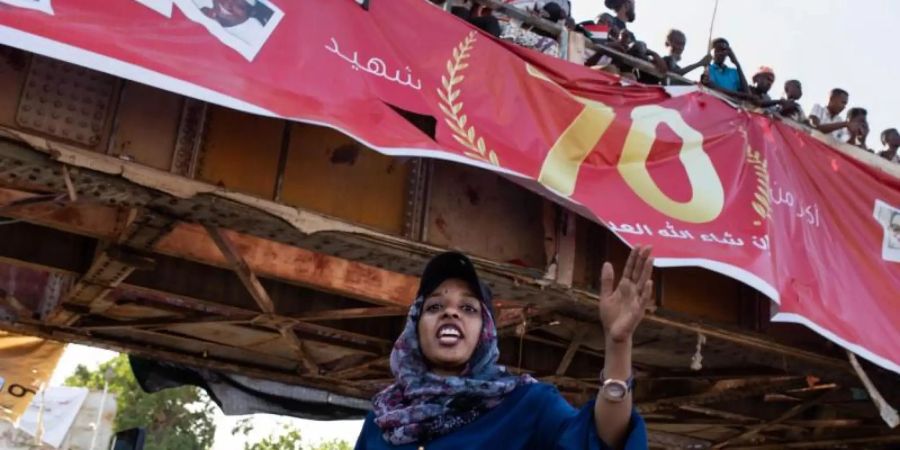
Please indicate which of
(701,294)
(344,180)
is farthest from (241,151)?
(701,294)

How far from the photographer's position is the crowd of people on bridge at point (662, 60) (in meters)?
8.32

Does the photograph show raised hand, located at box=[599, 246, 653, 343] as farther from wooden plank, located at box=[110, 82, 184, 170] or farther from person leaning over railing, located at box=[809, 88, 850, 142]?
person leaning over railing, located at box=[809, 88, 850, 142]

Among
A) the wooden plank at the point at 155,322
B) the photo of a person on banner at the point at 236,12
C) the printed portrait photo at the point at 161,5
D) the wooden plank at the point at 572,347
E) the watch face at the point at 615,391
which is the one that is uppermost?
the photo of a person on banner at the point at 236,12

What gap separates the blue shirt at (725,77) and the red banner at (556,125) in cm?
131

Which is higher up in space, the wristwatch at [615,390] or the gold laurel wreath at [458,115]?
the gold laurel wreath at [458,115]

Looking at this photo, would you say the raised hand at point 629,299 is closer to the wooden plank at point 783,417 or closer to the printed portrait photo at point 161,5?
the printed portrait photo at point 161,5

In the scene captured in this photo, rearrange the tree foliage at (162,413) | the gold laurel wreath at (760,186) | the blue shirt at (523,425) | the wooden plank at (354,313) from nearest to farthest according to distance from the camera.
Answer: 1. the blue shirt at (523,425)
2. the gold laurel wreath at (760,186)
3. the wooden plank at (354,313)
4. the tree foliage at (162,413)

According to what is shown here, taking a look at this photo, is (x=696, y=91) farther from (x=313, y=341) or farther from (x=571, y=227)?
(x=313, y=341)

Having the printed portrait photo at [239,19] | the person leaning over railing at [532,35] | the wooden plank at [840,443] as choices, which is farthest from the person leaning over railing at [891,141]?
the printed portrait photo at [239,19]

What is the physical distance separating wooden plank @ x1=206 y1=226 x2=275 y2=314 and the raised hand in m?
4.79

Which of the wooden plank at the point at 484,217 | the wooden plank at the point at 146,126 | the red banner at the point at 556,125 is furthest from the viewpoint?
the wooden plank at the point at 484,217

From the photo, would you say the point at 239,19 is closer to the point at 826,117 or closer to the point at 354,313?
the point at 354,313

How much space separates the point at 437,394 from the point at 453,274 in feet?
1.41

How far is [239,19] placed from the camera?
5.60 meters
